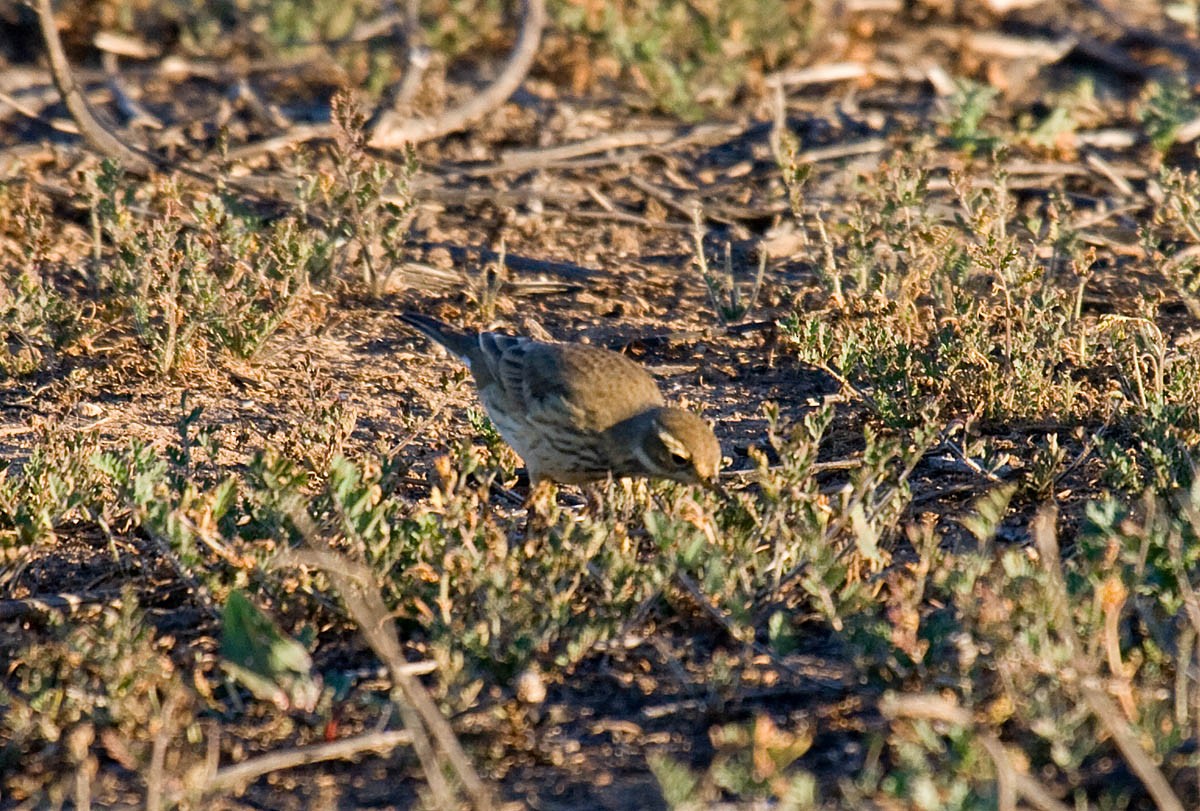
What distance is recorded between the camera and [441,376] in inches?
316

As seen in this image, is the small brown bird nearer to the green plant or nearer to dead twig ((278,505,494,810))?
dead twig ((278,505,494,810))

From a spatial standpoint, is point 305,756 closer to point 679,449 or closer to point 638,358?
point 679,449

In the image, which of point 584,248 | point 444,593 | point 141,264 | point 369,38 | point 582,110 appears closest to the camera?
point 444,593

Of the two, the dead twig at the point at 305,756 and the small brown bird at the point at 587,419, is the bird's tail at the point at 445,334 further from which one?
the dead twig at the point at 305,756

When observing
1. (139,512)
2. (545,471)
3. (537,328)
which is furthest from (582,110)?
(139,512)

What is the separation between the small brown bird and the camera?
6.18 meters

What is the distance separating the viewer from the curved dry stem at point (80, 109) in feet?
29.1

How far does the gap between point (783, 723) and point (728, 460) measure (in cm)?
182

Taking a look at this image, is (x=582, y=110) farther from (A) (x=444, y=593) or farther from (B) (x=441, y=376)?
(A) (x=444, y=593)

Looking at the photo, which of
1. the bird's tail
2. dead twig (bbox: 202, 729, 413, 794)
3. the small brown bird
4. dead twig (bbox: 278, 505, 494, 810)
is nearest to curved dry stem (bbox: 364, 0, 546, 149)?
the bird's tail

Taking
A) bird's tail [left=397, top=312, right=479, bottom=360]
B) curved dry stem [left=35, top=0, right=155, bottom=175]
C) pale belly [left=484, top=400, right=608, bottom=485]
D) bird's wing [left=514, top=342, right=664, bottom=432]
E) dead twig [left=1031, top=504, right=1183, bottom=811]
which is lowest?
pale belly [left=484, top=400, right=608, bottom=485]

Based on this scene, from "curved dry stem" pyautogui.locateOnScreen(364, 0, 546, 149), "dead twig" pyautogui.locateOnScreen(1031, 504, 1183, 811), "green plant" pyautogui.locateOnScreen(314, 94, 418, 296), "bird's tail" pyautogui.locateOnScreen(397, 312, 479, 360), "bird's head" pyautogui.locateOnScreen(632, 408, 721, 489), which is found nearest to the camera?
"dead twig" pyautogui.locateOnScreen(1031, 504, 1183, 811)

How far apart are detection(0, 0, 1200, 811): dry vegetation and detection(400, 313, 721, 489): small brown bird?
17 cm

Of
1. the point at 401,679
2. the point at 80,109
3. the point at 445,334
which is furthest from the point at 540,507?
the point at 80,109
